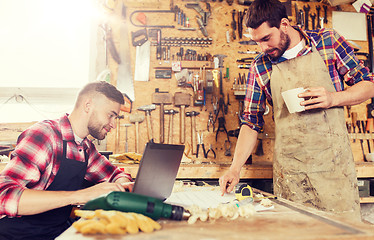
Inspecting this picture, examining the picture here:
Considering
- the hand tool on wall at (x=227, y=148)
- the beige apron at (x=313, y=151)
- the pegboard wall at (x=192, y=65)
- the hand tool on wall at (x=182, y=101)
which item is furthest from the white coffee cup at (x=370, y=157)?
the hand tool on wall at (x=182, y=101)

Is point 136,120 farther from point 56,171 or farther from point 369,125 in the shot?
point 369,125

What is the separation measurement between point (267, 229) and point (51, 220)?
1106 mm

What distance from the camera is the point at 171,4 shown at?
11.8 ft

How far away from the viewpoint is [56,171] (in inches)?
60.6

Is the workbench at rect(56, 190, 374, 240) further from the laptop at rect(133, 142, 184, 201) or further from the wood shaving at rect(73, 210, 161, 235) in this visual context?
the laptop at rect(133, 142, 184, 201)

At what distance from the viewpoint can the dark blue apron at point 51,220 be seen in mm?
1396

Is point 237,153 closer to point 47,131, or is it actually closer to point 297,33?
point 297,33

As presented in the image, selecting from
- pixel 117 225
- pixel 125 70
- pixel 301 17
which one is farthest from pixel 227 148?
pixel 117 225

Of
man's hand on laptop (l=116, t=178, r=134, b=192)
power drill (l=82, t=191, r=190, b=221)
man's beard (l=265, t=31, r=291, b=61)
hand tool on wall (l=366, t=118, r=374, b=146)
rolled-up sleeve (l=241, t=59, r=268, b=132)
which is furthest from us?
hand tool on wall (l=366, t=118, r=374, b=146)

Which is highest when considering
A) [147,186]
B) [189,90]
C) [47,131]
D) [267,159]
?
[189,90]

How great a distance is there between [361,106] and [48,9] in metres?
3.92

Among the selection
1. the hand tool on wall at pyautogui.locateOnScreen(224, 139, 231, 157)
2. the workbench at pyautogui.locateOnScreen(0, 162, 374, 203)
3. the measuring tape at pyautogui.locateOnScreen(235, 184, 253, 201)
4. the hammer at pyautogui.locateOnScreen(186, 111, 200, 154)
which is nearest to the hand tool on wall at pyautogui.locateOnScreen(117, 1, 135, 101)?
the hammer at pyautogui.locateOnScreen(186, 111, 200, 154)

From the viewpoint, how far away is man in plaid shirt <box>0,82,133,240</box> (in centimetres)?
118

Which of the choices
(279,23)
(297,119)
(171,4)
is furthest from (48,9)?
(297,119)
